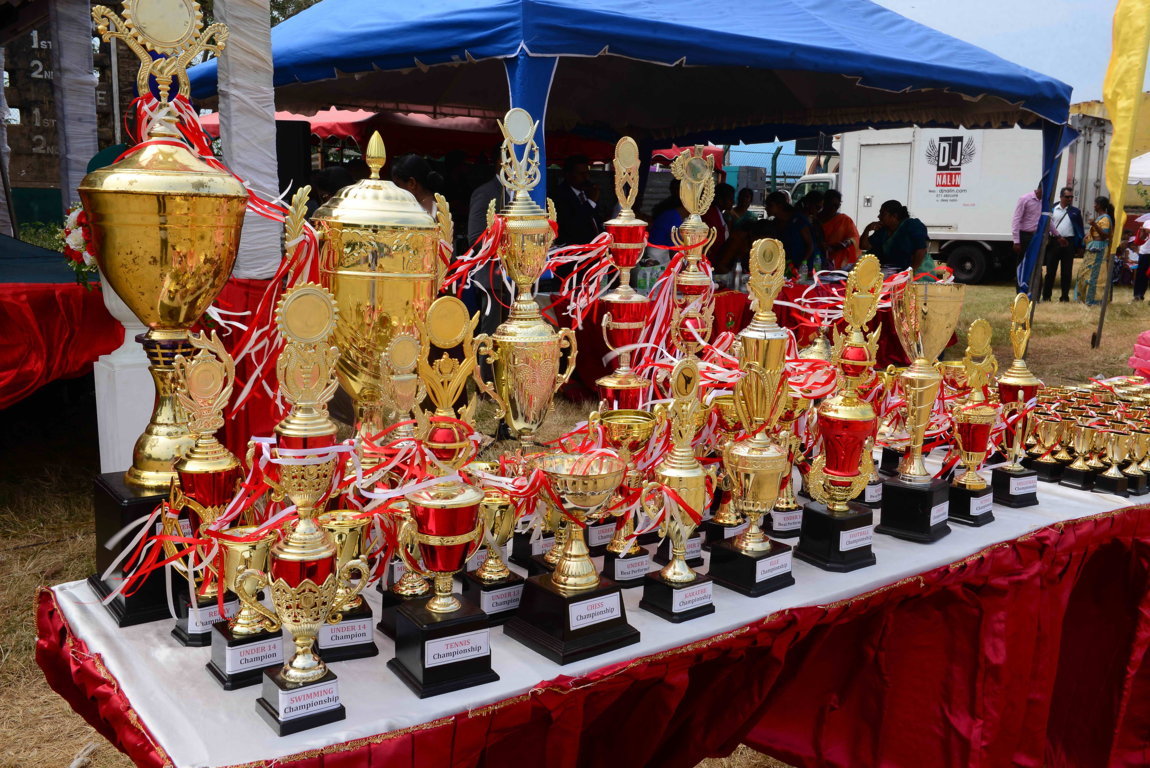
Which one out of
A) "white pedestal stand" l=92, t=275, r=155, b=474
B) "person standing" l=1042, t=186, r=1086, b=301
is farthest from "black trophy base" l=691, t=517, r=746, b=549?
"person standing" l=1042, t=186, r=1086, b=301

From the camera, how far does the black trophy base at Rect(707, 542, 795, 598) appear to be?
47.1 inches

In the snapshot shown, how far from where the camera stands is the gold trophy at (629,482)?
120 centimetres

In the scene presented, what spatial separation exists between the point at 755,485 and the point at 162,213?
85 centimetres

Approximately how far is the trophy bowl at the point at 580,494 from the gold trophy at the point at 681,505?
10 centimetres

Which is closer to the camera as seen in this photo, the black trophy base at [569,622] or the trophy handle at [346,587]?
the trophy handle at [346,587]

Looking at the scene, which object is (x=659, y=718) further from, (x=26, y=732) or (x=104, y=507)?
(x=26, y=732)

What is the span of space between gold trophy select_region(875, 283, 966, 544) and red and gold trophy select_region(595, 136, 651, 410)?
1.48ft

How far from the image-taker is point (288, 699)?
83cm

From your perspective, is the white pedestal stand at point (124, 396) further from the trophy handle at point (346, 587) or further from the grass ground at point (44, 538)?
the trophy handle at point (346, 587)

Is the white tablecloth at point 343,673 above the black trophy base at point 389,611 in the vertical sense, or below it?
below

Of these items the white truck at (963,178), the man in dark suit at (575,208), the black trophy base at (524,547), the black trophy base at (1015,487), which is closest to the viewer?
the black trophy base at (524,547)

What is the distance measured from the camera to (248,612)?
3.14 ft

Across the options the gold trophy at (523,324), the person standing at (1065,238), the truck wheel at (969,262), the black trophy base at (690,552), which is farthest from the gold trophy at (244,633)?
the truck wheel at (969,262)

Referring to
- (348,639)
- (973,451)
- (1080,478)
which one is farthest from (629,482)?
(1080,478)
